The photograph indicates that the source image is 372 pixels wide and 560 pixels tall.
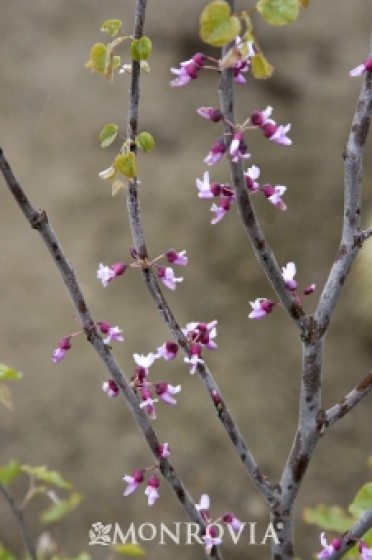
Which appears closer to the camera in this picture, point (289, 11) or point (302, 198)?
point (289, 11)

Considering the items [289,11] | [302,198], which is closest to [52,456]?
[302,198]

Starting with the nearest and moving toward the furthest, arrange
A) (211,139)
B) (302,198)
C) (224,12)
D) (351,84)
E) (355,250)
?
(224,12) → (355,250) → (302,198) → (211,139) → (351,84)

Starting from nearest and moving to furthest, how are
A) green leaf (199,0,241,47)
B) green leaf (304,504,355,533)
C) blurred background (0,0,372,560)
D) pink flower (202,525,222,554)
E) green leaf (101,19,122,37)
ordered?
green leaf (199,0,241,47) < green leaf (101,19,122,37) < pink flower (202,525,222,554) < green leaf (304,504,355,533) < blurred background (0,0,372,560)

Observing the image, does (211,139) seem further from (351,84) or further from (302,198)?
(351,84)

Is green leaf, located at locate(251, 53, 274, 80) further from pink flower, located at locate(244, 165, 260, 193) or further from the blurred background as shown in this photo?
the blurred background

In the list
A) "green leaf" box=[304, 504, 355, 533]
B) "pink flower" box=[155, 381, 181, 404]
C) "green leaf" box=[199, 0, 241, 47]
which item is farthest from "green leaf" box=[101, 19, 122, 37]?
"green leaf" box=[304, 504, 355, 533]

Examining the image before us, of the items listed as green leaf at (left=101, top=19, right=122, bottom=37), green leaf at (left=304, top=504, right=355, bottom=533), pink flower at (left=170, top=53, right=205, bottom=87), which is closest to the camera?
pink flower at (left=170, top=53, right=205, bottom=87)

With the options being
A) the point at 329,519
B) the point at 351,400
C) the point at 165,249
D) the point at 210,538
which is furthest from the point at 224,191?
the point at 165,249
